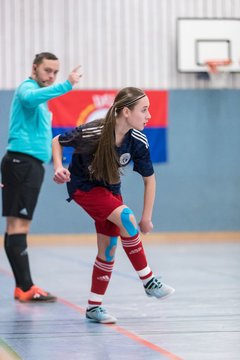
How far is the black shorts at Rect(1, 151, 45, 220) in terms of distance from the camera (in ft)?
17.9

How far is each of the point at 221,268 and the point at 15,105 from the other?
2.84 m

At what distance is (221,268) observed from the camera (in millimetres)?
7375

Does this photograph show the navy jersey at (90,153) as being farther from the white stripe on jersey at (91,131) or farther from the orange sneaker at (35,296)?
the orange sneaker at (35,296)

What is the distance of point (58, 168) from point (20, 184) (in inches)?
53.0

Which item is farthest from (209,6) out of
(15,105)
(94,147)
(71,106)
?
(94,147)

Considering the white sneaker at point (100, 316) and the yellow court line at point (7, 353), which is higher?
the yellow court line at point (7, 353)

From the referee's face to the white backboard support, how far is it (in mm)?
6963

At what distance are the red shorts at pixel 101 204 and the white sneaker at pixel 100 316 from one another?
432 millimetres

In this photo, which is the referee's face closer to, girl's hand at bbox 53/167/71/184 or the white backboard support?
girl's hand at bbox 53/167/71/184

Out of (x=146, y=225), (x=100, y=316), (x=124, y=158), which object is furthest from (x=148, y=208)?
(x=100, y=316)

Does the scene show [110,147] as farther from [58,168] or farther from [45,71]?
[45,71]

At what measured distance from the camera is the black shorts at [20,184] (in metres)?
5.45

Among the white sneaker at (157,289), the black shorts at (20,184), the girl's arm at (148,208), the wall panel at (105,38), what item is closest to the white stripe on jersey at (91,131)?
the girl's arm at (148,208)

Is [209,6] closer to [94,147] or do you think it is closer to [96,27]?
[96,27]
